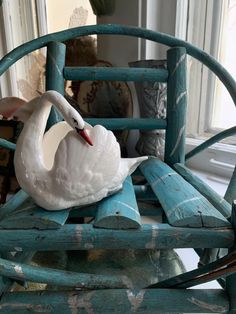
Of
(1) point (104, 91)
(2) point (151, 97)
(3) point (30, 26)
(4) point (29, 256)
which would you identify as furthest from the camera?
(3) point (30, 26)

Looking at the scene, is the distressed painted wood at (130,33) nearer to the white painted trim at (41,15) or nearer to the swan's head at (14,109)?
the swan's head at (14,109)

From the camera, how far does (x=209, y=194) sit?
17.8 inches

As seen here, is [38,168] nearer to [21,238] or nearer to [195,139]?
[21,238]

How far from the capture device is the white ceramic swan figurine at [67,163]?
0.36 metres

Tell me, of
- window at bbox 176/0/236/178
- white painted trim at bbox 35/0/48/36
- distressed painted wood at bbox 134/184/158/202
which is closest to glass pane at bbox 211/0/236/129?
window at bbox 176/0/236/178

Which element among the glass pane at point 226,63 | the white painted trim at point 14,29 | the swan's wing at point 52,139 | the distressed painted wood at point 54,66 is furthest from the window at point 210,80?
the white painted trim at point 14,29

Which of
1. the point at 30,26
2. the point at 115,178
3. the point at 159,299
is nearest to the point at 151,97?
the point at 115,178

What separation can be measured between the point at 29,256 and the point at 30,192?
0.83 feet

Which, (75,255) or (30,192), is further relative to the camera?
(75,255)

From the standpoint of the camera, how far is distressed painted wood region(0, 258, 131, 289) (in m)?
0.34

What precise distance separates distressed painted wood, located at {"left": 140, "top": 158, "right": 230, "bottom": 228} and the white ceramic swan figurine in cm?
8

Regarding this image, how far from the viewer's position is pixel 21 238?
0.35 metres

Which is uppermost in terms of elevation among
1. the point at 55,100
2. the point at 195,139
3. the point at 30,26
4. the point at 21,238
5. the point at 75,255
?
the point at 30,26

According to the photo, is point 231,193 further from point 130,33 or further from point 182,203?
point 130,33
